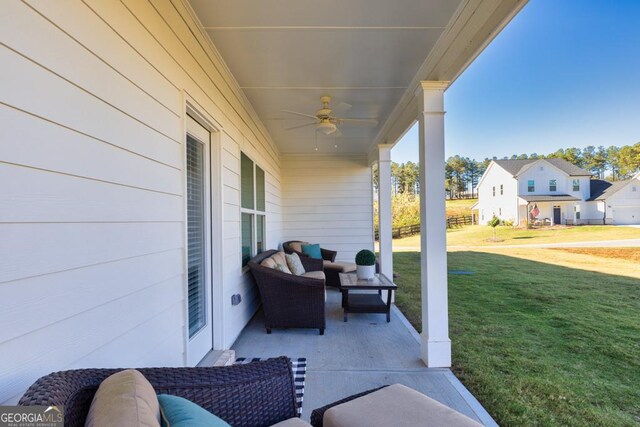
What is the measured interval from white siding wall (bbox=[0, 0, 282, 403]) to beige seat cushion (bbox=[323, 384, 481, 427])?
1010 mm

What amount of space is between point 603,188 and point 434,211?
71.3ft

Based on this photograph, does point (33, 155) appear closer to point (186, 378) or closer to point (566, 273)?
point (186, 378)

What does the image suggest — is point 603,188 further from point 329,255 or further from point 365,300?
point 365,300

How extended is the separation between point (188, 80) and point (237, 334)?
2.64m

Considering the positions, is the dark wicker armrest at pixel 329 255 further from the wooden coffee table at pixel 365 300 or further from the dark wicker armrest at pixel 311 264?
the wooden coffee table at pixel 365 300

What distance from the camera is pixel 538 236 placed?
50.0 ft

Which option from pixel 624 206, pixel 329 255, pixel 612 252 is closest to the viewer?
pixel 329 255

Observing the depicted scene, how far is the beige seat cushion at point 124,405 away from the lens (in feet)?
2.28

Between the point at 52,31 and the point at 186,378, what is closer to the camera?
the point at 52,31

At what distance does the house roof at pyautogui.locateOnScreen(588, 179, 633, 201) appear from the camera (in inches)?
630

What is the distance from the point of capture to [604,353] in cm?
303

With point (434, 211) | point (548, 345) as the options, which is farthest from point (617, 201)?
point (434, 211)

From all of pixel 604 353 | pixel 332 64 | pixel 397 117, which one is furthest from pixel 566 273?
pixel 332 64

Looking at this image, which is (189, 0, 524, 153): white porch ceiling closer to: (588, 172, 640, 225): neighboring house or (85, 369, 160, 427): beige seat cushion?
(85, 369, 160, 427): beige seat cushion
